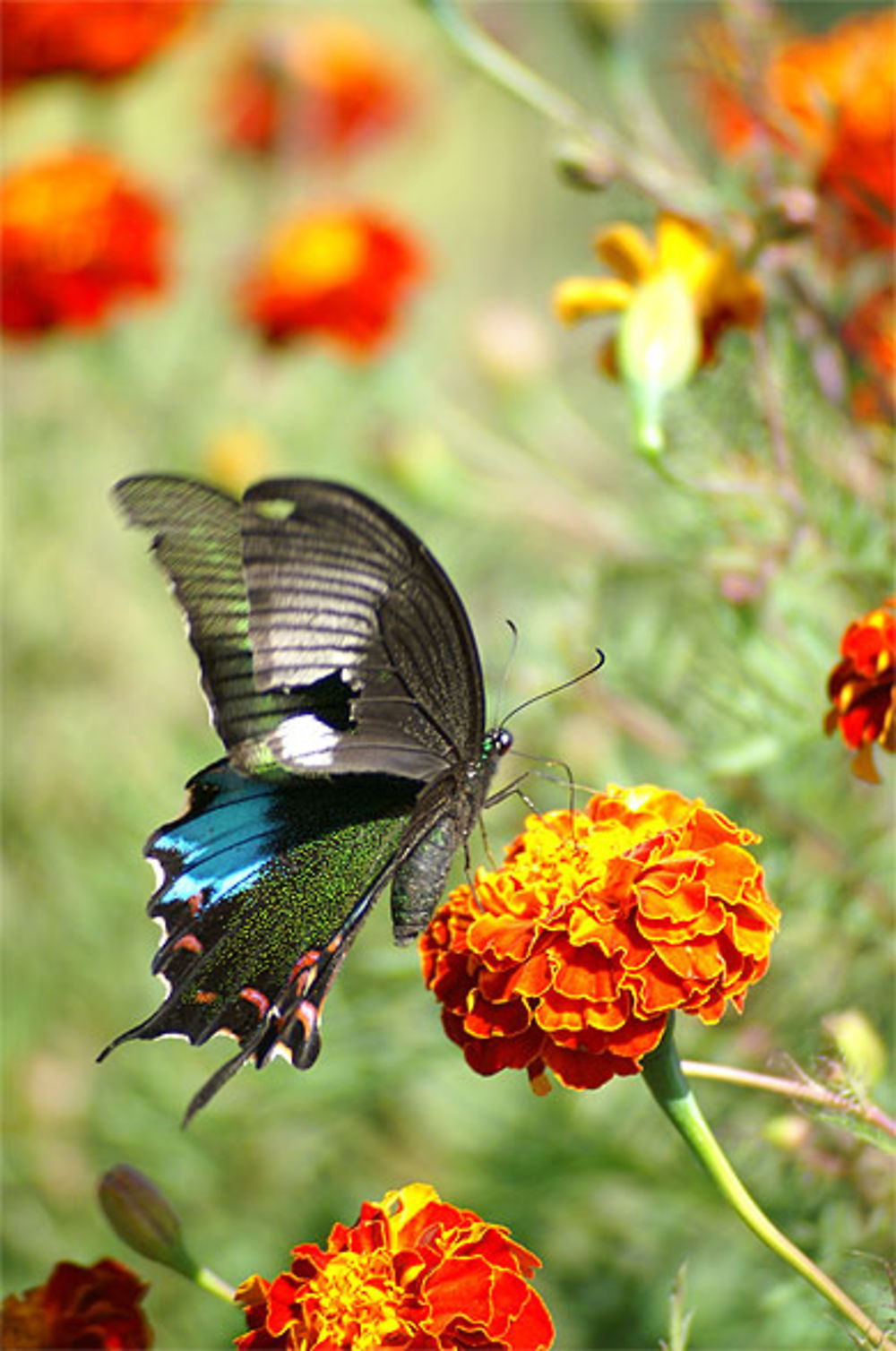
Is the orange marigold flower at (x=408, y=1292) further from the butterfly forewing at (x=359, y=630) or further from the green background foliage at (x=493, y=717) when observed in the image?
the butterfly forewing at (x=359, y=630)

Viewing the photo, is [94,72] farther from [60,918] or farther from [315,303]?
[60,918]

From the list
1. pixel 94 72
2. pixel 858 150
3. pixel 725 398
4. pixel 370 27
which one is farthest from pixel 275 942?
pixel 370 27

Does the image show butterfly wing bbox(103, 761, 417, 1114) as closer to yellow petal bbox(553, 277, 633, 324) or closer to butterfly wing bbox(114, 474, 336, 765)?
butterfly wing bbox(114, 474, 336, 765)

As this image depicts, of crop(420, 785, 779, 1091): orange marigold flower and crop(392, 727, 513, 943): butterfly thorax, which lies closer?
crop(420, 785, 779, 1091): orange marigold flower

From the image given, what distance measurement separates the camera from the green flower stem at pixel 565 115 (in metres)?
1.16

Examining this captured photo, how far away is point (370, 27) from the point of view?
3.93 metres

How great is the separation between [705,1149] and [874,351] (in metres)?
0.73

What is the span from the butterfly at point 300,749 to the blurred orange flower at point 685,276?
0.35 metres

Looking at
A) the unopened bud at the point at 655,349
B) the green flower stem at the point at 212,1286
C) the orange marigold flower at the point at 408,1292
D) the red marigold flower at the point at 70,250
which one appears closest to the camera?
the orange marigold flower at the point at 408,1292

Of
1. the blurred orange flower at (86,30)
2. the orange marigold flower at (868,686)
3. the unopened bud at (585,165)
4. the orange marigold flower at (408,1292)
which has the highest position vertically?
the blurred orange flower at (86,30)

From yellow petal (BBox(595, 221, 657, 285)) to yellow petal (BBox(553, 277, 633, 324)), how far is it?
0.01 metres

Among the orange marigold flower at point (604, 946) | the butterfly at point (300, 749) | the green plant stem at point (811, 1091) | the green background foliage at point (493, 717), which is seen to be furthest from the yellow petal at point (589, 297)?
the green plant stem at point (811, 1091)

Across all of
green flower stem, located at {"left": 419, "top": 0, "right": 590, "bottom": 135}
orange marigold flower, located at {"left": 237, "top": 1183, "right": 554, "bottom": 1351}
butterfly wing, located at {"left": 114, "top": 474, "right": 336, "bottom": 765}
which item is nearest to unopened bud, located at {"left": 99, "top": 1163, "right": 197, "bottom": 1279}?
orange marigold flower, located at {"left": 237, "top": 1183, "right": 554, "bottom": 1351}

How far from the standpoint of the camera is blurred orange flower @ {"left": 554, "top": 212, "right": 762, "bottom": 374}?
3.78ft
